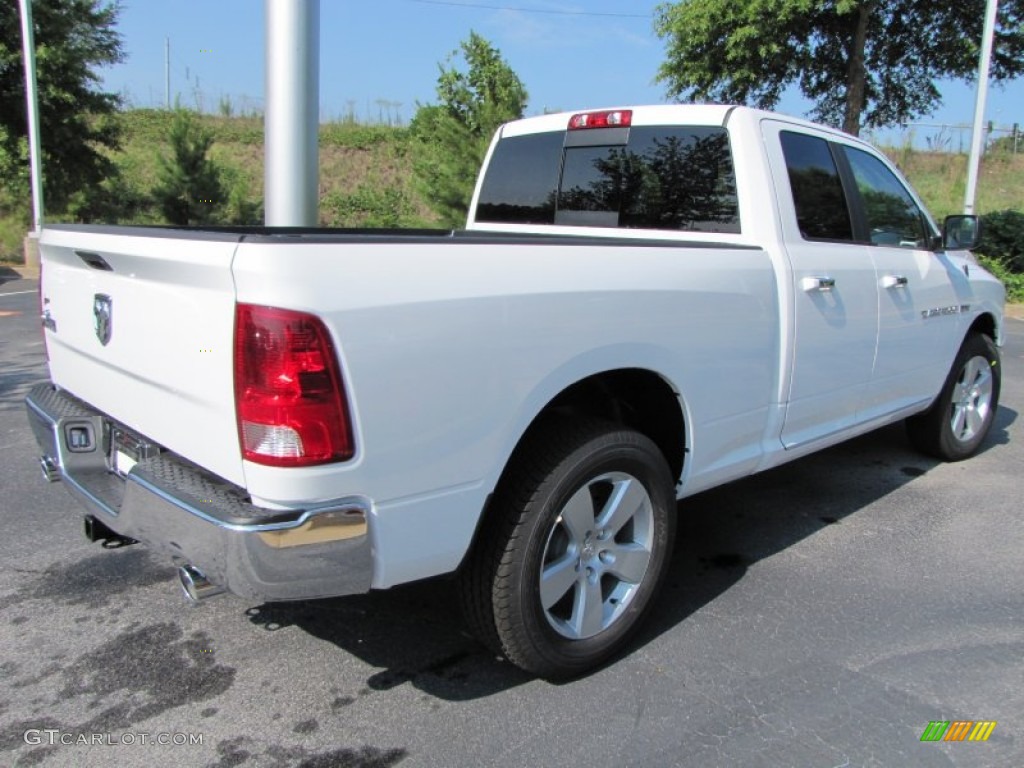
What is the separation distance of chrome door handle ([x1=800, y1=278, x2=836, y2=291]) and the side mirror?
157cm

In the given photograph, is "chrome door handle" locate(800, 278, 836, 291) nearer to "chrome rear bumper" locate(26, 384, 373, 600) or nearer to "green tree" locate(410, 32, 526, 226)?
"chrome rear bumper" locate(26, 384, 373, 600)

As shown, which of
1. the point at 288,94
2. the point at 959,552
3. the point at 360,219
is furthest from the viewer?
the point at 360,219

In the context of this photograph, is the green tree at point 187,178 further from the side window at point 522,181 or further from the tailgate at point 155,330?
the tailgate at point 155,330

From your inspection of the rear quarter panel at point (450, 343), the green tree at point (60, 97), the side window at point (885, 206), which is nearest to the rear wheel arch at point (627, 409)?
the rear quarter panel at point (450, 343)

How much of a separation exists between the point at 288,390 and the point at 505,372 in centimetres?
62

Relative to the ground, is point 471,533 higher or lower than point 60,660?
higher

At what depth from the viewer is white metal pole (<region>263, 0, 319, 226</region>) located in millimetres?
5645

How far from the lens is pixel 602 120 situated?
400cm

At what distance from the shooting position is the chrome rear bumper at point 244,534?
2043 millimetres

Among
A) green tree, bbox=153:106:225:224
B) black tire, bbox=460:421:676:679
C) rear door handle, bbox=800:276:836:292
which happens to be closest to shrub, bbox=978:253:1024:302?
rear door handle, bbox=800:276:836:292

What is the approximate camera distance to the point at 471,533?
2365mm

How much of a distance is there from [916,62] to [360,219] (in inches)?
776

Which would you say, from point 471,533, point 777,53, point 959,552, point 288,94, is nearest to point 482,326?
point 471,533

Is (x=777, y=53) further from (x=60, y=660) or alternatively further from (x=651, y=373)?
(x=60, y=660)
